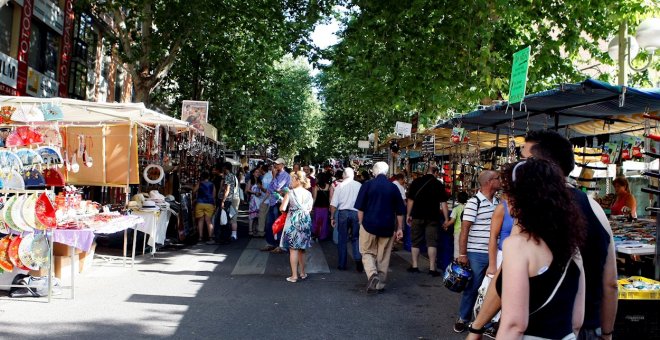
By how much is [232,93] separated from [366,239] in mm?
19643

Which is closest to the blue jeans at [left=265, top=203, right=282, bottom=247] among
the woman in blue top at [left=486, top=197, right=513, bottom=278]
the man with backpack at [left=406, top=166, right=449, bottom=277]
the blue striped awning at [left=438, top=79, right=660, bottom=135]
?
the man with backpack at [left=406, top=166, right=449, bottom=277]

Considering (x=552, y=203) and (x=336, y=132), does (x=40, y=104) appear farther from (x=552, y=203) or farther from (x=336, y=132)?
(x=336, y=132)

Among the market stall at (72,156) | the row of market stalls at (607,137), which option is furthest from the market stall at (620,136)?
the market stall at (72,156)

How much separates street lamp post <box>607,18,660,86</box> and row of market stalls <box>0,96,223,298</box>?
25.8 ft

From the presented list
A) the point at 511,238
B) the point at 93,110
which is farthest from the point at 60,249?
the point at 511,238

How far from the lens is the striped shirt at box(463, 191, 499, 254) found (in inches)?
236

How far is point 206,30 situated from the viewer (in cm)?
1839

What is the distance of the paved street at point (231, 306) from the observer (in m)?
5.95

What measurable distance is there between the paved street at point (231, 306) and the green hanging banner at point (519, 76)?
2865 mm

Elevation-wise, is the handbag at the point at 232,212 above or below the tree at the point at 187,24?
below

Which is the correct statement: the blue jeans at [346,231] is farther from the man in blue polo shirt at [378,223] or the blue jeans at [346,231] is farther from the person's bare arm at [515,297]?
the person's bare arm at [515,297]

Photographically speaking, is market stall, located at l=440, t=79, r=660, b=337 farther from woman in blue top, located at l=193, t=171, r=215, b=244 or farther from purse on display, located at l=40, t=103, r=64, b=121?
purse on display, located at l=40, t=103, r=64, b=121

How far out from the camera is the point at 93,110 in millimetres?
9125

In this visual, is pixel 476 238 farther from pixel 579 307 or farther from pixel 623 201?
pixel 623 201
